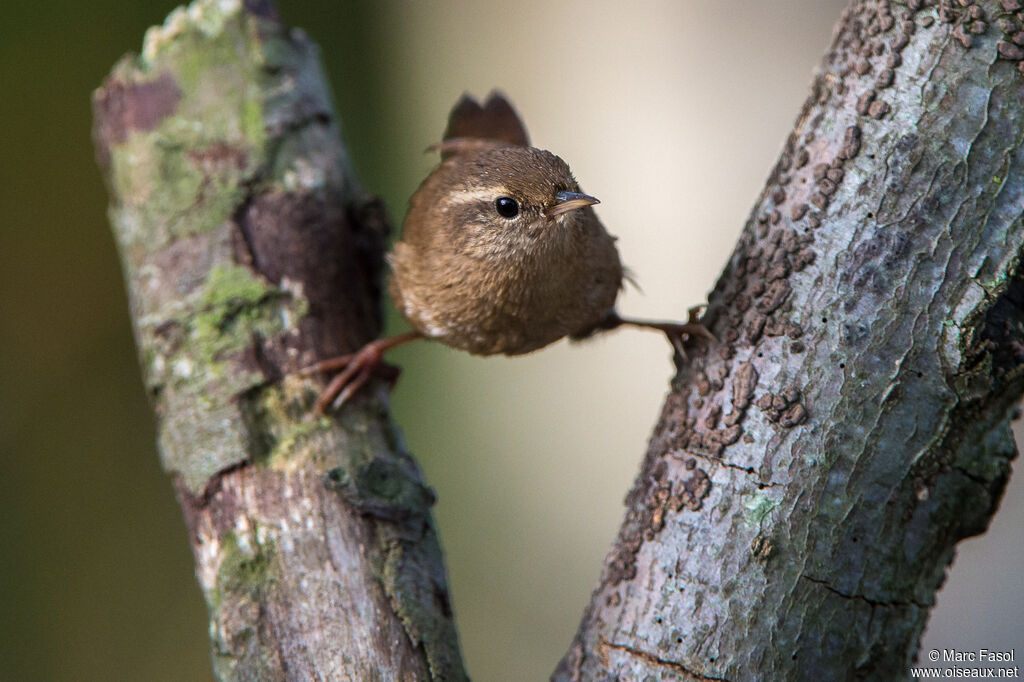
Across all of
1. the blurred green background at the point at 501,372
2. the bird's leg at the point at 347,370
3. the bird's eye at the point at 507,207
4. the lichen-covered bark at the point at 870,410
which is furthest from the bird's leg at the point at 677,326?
the blurred green background at the point at 501,372

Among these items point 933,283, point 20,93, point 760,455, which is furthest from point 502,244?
point 20,93

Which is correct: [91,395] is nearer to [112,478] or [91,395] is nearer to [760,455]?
[112,478]

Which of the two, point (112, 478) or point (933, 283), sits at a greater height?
point (933, 283)

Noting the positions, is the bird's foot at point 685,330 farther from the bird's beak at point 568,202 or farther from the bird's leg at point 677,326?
the bird's beak at point 568,202

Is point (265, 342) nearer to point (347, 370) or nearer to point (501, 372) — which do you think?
point (347, 370)

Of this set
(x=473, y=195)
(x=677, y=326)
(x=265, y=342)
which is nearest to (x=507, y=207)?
(x=473, y=195)

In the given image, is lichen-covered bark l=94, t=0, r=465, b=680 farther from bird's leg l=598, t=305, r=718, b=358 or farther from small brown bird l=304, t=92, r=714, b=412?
bird's leg l=598, t=305, r=718, b=358
